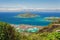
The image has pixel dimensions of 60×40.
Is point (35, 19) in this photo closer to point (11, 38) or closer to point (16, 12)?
point (16, 12)

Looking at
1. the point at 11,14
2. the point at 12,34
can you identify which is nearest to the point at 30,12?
the point at 11,14

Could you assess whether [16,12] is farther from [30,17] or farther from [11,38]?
[11,38]

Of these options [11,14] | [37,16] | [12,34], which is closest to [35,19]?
[37,16]

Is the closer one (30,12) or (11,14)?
(30,12)

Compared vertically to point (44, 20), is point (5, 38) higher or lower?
higher

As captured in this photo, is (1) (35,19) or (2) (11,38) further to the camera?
(1) (35,19)

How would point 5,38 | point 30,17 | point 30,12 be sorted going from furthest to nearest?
1. point 30,17
2. point 30,12
3. point 5,38

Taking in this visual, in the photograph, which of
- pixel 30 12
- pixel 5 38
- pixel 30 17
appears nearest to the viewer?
pixel 5 38

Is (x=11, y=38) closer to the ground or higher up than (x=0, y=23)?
closer to the ground

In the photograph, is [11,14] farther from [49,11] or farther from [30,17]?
[49,11]
